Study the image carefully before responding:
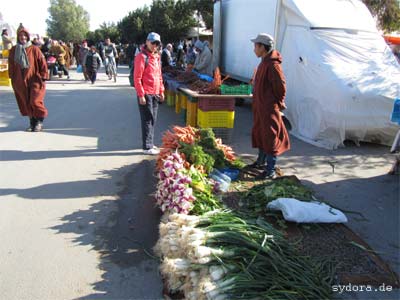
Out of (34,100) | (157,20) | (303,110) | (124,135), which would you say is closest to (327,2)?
(303,110)

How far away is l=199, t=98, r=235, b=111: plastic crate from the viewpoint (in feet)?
23.0

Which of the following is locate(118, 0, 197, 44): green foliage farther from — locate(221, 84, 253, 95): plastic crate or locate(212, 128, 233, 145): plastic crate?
locate(212, 128, 233, 145): plastic crate

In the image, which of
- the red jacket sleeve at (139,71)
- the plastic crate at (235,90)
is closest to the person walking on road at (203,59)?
the plastic crate at (235,90)

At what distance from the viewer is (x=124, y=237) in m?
3.80

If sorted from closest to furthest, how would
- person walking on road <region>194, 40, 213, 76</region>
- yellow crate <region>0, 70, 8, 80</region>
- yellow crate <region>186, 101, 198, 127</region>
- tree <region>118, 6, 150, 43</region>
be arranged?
1. yellow crate <region>186, 101, 198, 127</region>
2. person walking on road <region>194, 40, 213, 76</region>
3. yellow crate <region>0, 70, 8, 80</region>
4. tree <region>118, 6, 150, 43</region>

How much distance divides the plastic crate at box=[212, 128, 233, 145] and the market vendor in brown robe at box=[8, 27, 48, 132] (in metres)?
3.68

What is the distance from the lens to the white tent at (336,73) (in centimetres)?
701

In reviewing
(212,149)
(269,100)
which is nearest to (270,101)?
(269,100)

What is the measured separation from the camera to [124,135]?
307 inches

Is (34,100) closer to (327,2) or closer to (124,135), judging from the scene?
(124,135)

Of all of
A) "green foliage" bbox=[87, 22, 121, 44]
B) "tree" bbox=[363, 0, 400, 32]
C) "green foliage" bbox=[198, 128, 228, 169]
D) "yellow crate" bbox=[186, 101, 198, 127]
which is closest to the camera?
"green foliage" bbox=[198, 128, 228, 169]

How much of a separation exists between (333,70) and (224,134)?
8.12ft

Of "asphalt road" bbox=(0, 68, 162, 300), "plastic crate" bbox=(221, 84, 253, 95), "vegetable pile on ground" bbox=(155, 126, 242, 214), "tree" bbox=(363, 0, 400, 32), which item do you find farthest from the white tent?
"tree" bbox=(363, 0, 400, 32)

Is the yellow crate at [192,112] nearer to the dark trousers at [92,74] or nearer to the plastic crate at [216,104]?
the plastic crate at [216,104]
